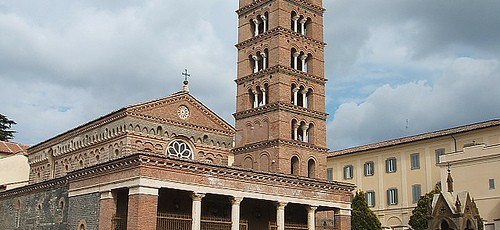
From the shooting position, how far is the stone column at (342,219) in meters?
32.5

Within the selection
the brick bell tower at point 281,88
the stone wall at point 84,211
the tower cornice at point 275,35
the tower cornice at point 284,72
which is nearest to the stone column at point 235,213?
the stone wall at point 84,211

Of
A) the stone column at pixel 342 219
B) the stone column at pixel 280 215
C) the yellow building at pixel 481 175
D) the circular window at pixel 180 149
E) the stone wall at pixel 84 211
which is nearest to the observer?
the stone wall at pixel 84 211

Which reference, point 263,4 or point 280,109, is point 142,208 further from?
point 263,4

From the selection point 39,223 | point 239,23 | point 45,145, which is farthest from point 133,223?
point 45,145

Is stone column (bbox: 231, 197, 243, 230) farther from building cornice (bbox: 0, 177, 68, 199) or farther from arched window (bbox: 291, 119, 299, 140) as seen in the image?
building cornice (bbox: 0, 177, 68, 199)

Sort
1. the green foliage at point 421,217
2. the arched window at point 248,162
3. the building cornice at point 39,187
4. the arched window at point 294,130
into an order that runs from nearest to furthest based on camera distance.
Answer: the building cornice at point 39,187 → the arched window at point 294,130 → the arched window at point 248,162 → the green foliage at point 421,217

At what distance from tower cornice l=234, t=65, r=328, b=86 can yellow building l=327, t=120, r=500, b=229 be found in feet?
41.2

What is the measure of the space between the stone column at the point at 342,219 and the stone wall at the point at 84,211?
41.1 feet

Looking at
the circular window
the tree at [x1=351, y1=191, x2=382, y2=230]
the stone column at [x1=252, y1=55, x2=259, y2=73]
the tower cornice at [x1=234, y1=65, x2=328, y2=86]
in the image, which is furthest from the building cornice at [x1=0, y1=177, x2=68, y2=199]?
the tree at [x1=351, y1=191, x2=382, y2=230]

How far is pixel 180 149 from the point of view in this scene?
35.4 m

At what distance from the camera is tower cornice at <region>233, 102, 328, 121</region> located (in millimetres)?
34656

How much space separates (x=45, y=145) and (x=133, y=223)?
20.2 metres

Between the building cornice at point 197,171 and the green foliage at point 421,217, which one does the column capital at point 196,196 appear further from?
the green foliage at point 421,217

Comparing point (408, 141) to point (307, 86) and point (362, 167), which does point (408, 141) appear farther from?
point (307, 86)
